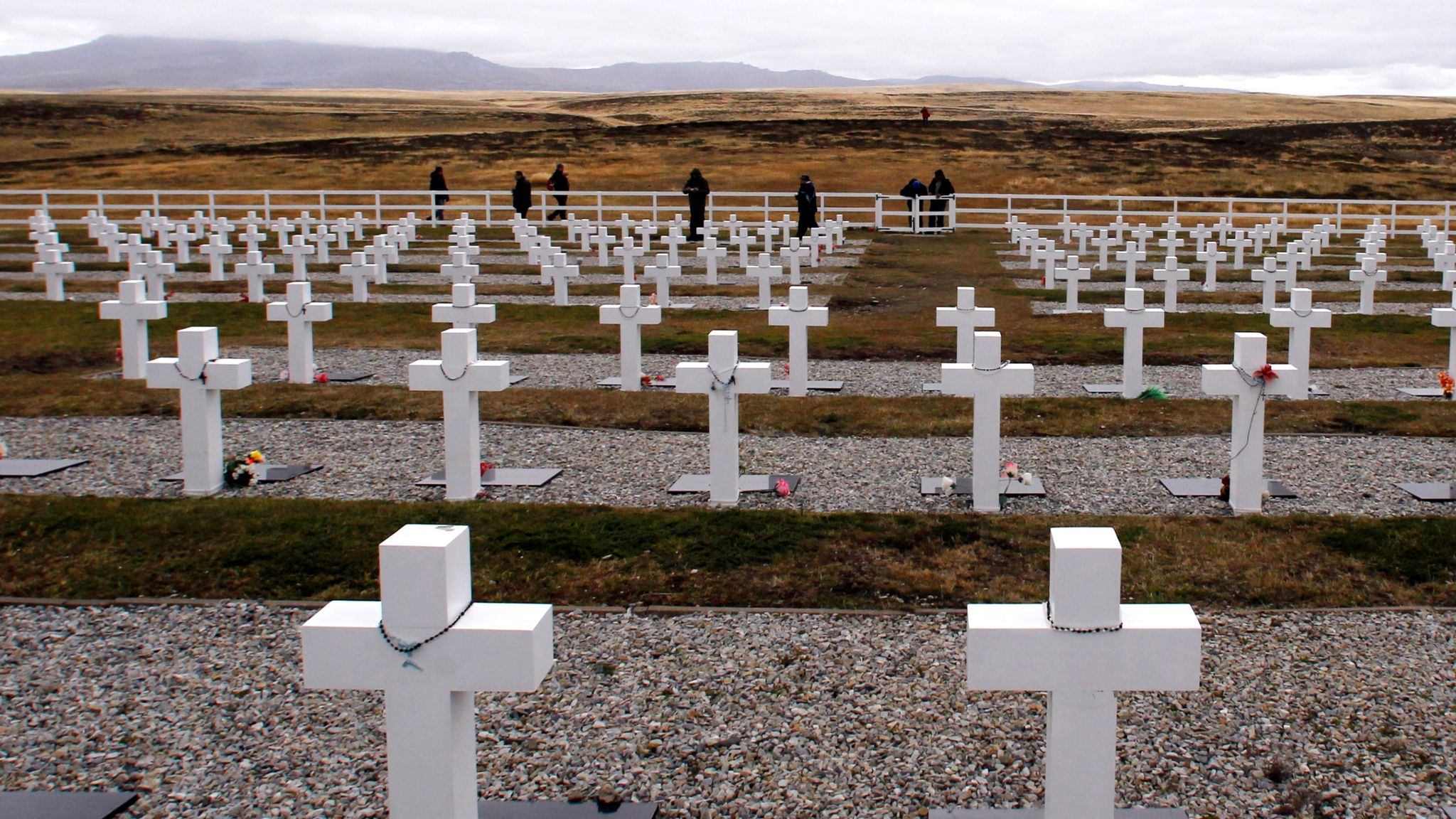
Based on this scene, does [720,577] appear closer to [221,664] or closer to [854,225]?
[221,664]

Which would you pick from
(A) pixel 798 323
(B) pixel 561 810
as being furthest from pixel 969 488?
(B) pixel 561 810

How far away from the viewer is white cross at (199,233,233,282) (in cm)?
2378

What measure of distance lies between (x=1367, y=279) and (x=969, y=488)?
12767 millimetres

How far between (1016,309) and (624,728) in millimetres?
16107

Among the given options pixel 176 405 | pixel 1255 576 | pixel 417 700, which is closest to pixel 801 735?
pixel 417 700

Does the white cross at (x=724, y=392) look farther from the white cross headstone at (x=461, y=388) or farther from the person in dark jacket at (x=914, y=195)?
the person in dark jacket at (x=914, y=195)

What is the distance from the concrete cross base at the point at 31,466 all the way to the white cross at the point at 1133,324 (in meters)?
8.66

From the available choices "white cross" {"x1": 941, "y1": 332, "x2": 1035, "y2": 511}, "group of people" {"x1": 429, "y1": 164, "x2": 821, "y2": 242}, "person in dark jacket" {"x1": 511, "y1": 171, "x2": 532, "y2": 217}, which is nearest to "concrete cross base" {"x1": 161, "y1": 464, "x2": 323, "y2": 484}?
"white cross" {"x1": 941, "y1": 332, "x2": 1035, "y2": 511}

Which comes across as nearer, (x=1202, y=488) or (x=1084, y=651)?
(x=1084, y=651)

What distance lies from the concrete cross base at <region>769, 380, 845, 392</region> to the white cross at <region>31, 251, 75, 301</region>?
13354 millimetres

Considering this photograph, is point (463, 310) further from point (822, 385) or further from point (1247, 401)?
point (1247, 401)

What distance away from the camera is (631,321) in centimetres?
1259

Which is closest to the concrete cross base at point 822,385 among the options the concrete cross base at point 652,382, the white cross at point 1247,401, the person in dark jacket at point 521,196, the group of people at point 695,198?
the concrete cross base at point 652,382

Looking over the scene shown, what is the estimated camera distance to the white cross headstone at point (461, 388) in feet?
28.8
